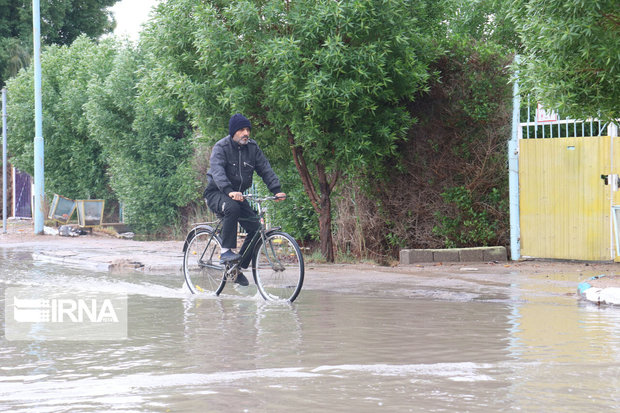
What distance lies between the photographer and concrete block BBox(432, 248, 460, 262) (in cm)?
1320

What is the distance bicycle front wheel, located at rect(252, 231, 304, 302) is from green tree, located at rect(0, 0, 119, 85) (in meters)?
29.9

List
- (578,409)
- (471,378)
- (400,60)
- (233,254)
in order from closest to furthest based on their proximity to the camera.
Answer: (578,409) → (471,378) → (233,254) → (400,60)

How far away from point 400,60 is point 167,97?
13.9 feet

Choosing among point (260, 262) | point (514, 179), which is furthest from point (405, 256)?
point (260, 262)

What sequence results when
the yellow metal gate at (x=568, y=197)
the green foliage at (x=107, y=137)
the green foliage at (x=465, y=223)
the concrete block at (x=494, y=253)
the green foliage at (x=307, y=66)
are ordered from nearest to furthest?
the green foliage at (x=307, y=66) → the yellow metal gate at (x=568, y=197) → the concrete block at (x=494, y=253) → the green foliage at (x=465, y=223) → the green foliage at (x=107, y=137)

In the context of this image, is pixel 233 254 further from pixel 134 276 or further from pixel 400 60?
pixel 400 60

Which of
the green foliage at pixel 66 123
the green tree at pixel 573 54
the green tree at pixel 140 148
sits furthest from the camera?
the green foliage at pixel 66 123

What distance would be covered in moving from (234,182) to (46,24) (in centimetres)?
3390

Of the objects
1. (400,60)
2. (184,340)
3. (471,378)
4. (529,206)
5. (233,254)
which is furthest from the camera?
(529,206)

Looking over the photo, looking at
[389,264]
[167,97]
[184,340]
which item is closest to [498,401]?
[184,340]

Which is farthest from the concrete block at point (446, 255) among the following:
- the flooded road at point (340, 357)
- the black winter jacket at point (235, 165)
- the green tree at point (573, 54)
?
the black winter jacket at point (235, 165)

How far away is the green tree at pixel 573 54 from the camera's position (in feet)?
30.6

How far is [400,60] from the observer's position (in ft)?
40.5

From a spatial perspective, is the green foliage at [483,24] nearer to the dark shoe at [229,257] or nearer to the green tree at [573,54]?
the green tree at [573,54]
